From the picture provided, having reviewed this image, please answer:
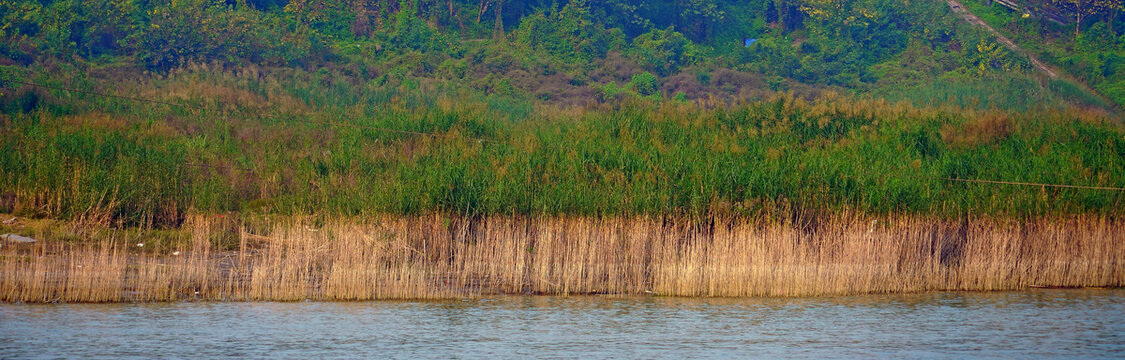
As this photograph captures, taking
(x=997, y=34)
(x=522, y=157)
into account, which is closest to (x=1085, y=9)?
(x=997, y=34)

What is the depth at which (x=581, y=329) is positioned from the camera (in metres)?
11.1

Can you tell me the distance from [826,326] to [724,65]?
26069mm

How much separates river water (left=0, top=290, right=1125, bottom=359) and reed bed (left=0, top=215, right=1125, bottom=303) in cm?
28

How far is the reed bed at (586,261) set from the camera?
39.9 feet

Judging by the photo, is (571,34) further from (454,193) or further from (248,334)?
(248,334)

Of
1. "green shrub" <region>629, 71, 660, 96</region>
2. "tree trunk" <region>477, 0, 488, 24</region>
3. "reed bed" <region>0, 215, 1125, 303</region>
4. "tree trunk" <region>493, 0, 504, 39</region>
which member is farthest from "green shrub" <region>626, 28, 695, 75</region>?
"reed bed" <region>0, 215, 1125, 303</region>

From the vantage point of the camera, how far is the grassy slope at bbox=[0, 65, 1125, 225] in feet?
50.1

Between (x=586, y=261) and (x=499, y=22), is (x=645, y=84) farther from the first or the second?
(x=586, y=261)

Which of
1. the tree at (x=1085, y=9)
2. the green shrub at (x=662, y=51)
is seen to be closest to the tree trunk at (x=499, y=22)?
the green shrub at (x=662, y=51)

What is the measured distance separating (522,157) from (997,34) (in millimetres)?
27518

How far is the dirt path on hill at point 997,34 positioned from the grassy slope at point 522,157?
16698 millimetres

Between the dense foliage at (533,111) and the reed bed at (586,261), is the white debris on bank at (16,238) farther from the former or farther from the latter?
the dense foliage at (533,111)

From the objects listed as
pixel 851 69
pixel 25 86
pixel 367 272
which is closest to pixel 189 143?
pixel 25 86

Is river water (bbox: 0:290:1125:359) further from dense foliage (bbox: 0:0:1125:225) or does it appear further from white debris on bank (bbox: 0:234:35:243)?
white debris on bank (bbox: 0:234:35:243)
